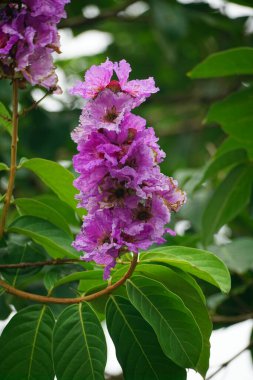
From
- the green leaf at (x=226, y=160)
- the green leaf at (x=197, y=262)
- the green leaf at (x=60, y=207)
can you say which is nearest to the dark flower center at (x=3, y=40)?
the green leaf at (x=197, y=262)

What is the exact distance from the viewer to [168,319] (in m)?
1.60

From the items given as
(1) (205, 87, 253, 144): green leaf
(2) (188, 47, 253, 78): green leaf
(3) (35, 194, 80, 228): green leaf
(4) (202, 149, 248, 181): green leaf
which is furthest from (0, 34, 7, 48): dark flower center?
(4) (202, 149, 248, 181): green leaf

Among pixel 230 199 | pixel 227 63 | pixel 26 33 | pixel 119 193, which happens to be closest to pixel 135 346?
pixel 119 193

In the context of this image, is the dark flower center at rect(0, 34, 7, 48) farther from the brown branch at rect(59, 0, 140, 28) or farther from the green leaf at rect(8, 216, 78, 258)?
the brown branch at rect(59, 0, 140, 28)

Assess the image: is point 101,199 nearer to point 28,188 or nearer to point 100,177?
point 100,177

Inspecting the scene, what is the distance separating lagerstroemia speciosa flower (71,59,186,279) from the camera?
1466mm

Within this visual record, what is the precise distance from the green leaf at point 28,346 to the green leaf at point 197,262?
0.26 m

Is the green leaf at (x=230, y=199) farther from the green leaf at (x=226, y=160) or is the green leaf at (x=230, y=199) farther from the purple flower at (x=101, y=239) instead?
the purple flower at (x=101, y=239)

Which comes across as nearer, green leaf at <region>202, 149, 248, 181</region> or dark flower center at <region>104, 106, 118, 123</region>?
dark flower center at <region>104, 106, 118, 123</region>

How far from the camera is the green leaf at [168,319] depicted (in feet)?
5.16

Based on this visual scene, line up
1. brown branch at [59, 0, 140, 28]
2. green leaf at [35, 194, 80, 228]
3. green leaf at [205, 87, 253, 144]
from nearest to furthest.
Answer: green leaf at [35, 194, 80, 228] < green leaf at [205, 87, 253, 144] < brown branch at [59, 0, 140, 28]

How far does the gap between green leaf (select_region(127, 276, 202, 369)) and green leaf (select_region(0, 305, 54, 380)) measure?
0.22 metres

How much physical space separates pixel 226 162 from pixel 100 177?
1253 mm

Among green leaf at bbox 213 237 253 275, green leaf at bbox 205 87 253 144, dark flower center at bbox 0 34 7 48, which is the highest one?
dark flower center at bbox 0 34 7 48
